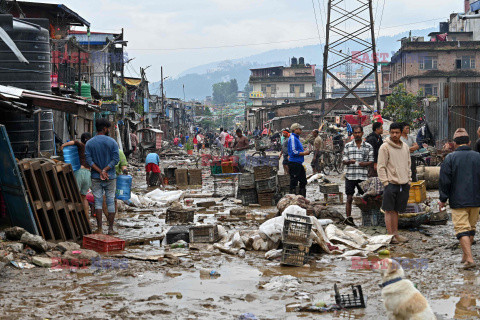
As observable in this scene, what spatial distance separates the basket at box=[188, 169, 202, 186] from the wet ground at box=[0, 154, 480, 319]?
1206 centimetres

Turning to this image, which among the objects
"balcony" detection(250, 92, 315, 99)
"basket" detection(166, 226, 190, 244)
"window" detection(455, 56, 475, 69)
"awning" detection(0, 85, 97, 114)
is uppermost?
"balcony" detection(250, 92, 315, 99)

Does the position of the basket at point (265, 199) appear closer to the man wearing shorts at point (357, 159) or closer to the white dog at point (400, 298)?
the man wearing shorts at point (357, 159)

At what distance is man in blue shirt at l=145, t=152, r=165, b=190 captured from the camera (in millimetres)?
19109

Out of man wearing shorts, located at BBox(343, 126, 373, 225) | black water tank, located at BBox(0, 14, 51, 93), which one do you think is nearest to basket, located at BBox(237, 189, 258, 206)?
man wearing shorts, located at BBox(343, 126, 373, 225)

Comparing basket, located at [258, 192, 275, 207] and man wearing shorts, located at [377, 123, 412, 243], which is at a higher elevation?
man wearing shorts, located at [377, 123, 412, 243]

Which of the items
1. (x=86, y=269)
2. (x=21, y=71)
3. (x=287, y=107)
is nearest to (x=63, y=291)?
(x=86, y=269)

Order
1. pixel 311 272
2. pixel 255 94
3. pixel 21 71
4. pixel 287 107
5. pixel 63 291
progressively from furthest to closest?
1. pixel 255 94
2. pixel 287 107
3. pixel 21 71
4. pixel 311 272
5. pixel 63 291

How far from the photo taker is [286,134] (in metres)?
18.5

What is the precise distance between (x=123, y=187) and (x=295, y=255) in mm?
6229

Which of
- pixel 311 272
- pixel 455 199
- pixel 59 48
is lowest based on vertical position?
pixel 311 272

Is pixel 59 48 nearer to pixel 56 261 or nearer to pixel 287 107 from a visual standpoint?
pixel 56 261

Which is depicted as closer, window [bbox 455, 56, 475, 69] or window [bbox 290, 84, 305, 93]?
window [bbox 455, 56, 475, 69]

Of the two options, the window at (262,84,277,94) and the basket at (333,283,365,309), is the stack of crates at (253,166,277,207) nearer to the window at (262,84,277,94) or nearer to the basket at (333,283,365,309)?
the basket at (333,283,365,309)

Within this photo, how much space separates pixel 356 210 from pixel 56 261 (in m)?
7.21
